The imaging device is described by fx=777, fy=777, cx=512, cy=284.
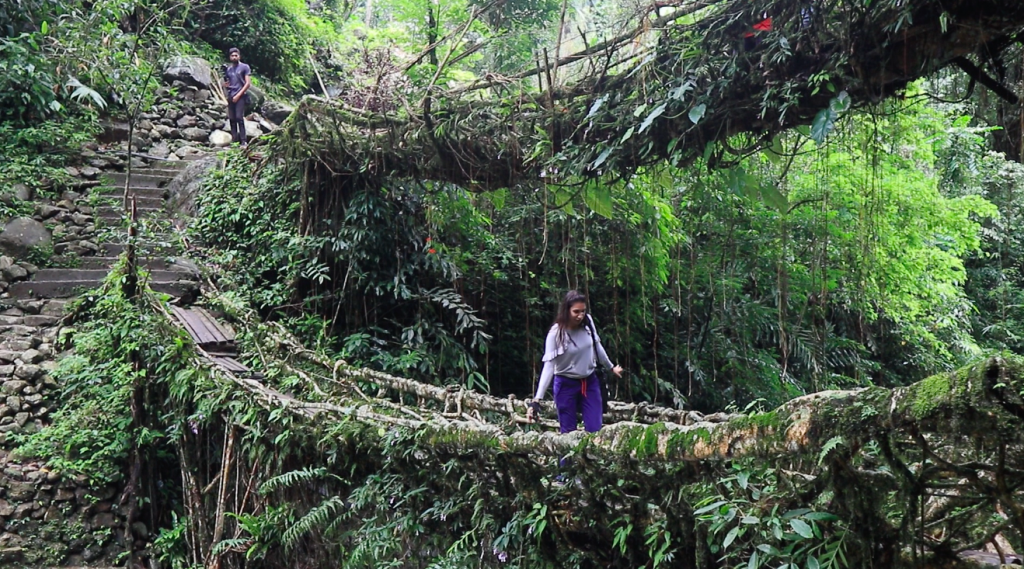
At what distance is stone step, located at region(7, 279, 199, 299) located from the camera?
7863 mm

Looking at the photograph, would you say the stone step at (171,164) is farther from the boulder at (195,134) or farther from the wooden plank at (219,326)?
the wooden plank at (219,326)

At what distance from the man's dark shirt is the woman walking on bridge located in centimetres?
842

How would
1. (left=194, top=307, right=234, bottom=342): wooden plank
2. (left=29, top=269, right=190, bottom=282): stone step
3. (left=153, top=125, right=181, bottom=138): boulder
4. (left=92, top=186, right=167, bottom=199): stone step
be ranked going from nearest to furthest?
(left=194, top=307, right=234, bottom=342): wooden plank, (left=29, top=269, right=190, bottom=282): stone step, (left=92, top=186, right=167, bottom=199): stone step, (left=153, top=125, right=181, bottom=138): boulder

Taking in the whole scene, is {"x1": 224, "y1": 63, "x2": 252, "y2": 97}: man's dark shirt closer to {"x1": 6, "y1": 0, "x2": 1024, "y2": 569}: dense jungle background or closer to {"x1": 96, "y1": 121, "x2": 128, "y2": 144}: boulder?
{"x1": 6, "y1": 0, "x2": 1024, "y2": 569}: dense jungle background

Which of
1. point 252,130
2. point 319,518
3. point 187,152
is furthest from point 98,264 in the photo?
point 319,518

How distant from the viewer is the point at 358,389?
581 centimetres

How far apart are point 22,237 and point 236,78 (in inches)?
159

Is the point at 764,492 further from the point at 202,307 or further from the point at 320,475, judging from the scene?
the point at 202,307

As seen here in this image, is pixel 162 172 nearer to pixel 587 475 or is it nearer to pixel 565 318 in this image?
pixel 565 318

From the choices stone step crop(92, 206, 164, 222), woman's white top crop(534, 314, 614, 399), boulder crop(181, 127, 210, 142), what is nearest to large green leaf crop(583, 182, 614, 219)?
woman's white top crop(534, 314, 614, 399)

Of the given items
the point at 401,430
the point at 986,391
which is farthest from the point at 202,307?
the point at 986,391

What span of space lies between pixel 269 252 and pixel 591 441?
605 cm

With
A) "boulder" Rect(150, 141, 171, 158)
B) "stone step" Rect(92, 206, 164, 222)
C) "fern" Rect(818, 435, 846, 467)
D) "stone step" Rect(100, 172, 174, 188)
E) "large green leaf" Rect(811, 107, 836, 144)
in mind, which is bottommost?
"fern" Rect(818, 435, 846, 467)

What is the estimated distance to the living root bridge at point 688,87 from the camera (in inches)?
132
